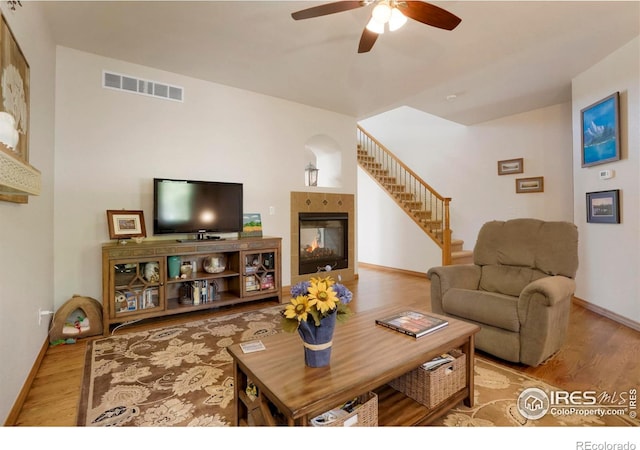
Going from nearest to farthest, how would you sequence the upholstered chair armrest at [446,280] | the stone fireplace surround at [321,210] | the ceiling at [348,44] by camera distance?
the ceiling at [348,44] → the upholstered chair armrest at [446,280] → the stone fireplace surround at [321,210]

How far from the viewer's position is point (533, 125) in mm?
4918

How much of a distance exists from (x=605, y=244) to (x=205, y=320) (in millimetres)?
4430

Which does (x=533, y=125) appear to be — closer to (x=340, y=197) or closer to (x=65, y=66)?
(x=340, y=197)

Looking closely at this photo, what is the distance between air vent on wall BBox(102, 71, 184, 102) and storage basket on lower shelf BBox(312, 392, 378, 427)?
3.59 metres

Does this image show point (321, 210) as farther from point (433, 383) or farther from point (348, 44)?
point (433, 383)

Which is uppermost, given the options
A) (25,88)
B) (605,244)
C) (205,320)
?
(25,88)

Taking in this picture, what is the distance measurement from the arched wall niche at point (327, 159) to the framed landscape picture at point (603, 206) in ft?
10.5

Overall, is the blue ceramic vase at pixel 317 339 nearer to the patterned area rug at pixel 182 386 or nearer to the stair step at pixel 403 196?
the patterned area rug at pixel 182 386

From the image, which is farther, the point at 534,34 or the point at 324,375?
→ the point at 534,34

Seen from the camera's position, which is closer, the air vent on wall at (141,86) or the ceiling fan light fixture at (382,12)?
the ceiling fan light fixture at (382,12)

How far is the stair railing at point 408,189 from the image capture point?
5340 millimetres

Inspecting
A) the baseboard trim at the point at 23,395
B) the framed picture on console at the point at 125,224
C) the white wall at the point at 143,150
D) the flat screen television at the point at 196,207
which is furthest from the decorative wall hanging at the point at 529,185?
the baseboard trim at the point at 23,395

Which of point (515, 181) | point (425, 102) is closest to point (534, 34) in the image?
point (425, 102)

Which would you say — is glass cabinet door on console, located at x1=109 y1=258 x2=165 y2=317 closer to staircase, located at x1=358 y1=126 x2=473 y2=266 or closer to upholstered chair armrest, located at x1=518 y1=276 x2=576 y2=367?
upholstered chair armrest, located at x1=518 y1=276 x2=576 y2=367
